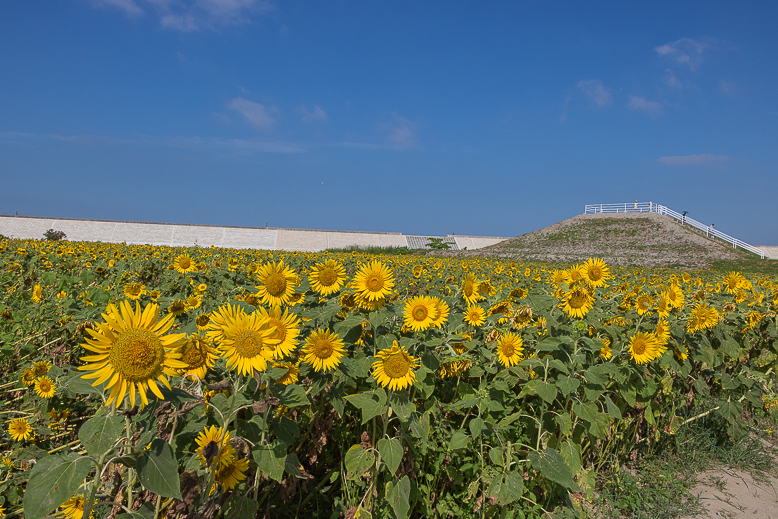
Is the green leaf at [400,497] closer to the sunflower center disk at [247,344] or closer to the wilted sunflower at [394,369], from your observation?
the wilted sunflower at [394,369]

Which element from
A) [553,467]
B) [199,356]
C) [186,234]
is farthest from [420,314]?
[186,234]

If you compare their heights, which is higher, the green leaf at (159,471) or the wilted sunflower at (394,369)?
the wilted sunflower at (394,369)

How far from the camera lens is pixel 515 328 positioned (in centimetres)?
260

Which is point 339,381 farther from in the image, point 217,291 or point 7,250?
point 7,250

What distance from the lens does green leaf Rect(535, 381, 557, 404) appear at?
2.00m

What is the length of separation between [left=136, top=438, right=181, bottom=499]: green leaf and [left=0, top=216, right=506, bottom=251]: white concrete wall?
31499 mm

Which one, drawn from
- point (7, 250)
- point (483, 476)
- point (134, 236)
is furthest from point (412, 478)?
Answer: point (134, 236)

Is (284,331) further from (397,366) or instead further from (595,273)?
(595,273)

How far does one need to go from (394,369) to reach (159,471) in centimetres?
92

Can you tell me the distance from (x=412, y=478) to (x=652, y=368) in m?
1.81

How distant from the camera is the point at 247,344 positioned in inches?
53.1

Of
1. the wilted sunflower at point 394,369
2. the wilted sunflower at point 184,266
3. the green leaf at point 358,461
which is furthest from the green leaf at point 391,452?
the wilted sunflower at point 184,266

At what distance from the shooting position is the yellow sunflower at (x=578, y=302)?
252cm

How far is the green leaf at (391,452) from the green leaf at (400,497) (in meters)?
0.08
